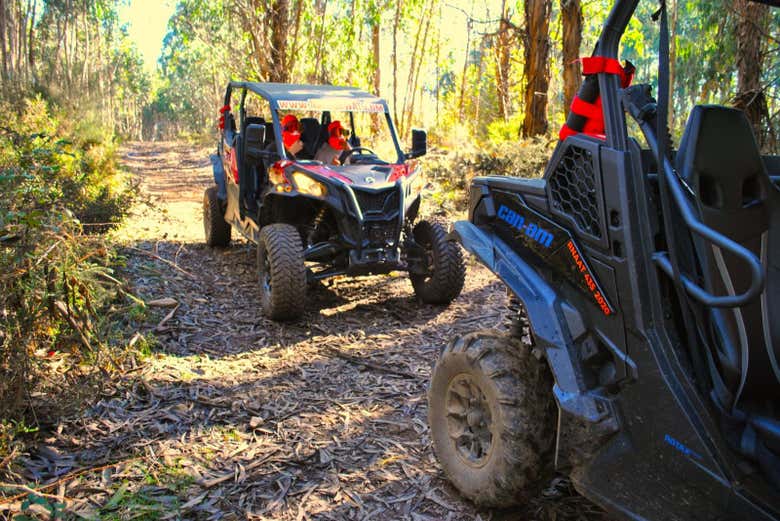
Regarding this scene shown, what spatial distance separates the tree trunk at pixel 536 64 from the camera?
1134cm

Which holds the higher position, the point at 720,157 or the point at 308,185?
the point at 720,157

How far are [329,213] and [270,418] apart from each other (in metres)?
2.65

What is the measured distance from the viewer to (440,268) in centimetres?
605

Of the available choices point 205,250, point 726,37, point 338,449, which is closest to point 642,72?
point 726,37

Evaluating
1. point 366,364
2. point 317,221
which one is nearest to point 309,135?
point 317,221

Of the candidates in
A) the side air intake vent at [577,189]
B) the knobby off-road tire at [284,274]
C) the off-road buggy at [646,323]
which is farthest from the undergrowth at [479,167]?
the off-road buggy at [646,323]

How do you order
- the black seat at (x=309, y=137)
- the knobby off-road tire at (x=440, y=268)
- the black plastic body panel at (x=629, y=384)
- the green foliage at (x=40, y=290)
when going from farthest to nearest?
the black seat at (x=309, y=137) → the knobby off-road tire at (x=440, y=268) → the green foliage at (x=40, y=290) → the black plastic body panel at (x=629, y=384)

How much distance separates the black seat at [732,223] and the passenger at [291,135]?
5.31 m

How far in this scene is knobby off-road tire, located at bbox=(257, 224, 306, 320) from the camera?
5520 mm

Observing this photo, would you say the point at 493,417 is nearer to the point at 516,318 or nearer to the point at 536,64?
the point at 516,318

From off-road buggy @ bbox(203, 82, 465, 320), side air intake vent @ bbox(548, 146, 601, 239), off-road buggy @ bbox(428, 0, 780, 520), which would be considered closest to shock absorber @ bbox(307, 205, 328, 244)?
off-road buggy @ bbox(203, 82, 465, 320)

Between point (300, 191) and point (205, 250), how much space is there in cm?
311

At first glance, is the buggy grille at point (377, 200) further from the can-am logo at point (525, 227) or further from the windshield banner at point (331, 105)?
the can-am logo at point (525, 227)

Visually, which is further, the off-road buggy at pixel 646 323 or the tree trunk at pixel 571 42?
the tree trunk at pixel 571 42
